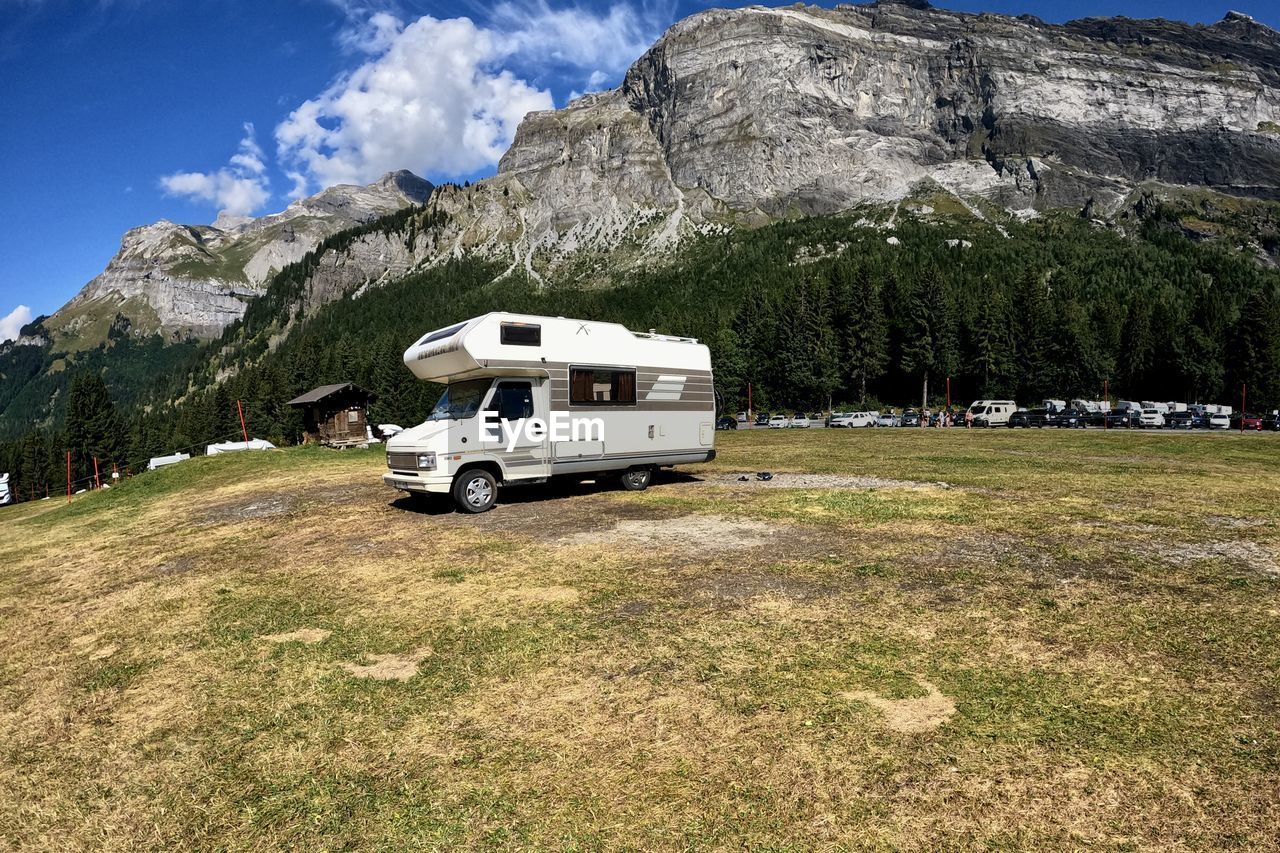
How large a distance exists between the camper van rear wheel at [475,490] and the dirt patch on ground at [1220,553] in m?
12.0

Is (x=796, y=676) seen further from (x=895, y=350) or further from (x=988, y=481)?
(x=895, y=350)

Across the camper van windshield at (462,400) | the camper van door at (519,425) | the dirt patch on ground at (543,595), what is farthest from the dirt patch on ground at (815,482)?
the dirt patch on ground at (543,595)

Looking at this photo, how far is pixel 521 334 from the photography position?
1399 cm

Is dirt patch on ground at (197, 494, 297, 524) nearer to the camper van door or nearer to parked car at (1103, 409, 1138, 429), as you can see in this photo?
A: the camper van door

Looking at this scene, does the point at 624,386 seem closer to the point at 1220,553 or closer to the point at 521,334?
the point at 521,334

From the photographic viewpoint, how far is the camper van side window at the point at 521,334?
13740mm

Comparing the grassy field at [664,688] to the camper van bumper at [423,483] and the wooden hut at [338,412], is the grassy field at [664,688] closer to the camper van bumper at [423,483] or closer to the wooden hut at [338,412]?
the camper van bumper at [423,483]

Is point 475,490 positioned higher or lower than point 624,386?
lower

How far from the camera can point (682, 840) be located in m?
3.41

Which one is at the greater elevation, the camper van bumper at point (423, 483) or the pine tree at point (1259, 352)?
the pine tree at point (1259, 352)

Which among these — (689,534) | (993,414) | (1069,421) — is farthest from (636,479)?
(993,414)

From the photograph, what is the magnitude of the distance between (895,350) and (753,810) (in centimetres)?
8678

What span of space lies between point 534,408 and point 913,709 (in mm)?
10938

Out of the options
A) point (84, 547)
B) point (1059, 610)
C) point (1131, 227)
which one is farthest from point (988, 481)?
point (1131, 227)
